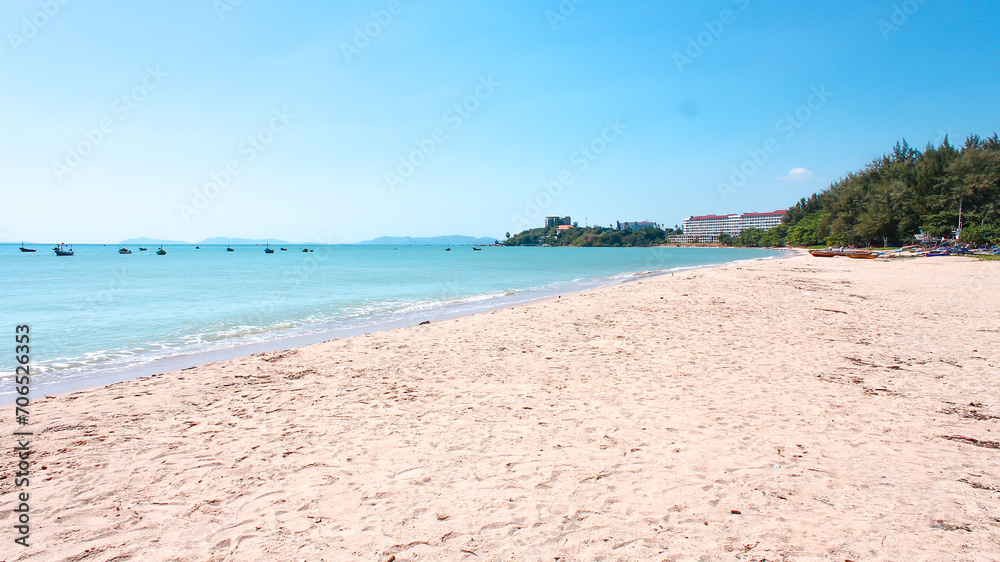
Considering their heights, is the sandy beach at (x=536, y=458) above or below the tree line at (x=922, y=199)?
below

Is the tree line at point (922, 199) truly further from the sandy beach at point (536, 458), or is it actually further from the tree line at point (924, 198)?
the sandy beach at point (536, 458)

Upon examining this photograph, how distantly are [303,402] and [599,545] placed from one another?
15.0 ft

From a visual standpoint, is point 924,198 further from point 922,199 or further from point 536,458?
point 536,458

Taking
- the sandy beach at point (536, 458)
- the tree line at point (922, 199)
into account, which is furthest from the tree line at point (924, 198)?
the sandy beach at point (536, 458)

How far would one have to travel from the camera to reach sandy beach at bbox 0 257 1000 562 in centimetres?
312

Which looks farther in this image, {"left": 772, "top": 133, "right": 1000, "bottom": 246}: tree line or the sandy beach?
{"left": 772, "top": 133, "right": 1000, "bottom": 246}: tree line

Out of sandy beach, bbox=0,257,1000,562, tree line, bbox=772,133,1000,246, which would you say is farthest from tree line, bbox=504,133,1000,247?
sandy beach, bbox=0,257,1000,562

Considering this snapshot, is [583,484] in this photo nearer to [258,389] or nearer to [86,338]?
[258,389]

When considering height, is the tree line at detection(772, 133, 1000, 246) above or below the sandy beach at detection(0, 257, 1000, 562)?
above

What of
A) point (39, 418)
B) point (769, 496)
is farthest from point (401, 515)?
point (39, 418)

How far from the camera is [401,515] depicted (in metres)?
3.44

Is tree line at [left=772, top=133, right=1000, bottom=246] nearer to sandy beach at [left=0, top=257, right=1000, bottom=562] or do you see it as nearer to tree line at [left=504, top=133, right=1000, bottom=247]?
tree line at [left=504, top=133, right=1000, bottom=247]

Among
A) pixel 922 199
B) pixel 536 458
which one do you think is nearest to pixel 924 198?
pixel 922 199

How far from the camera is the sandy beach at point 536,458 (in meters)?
3.12
